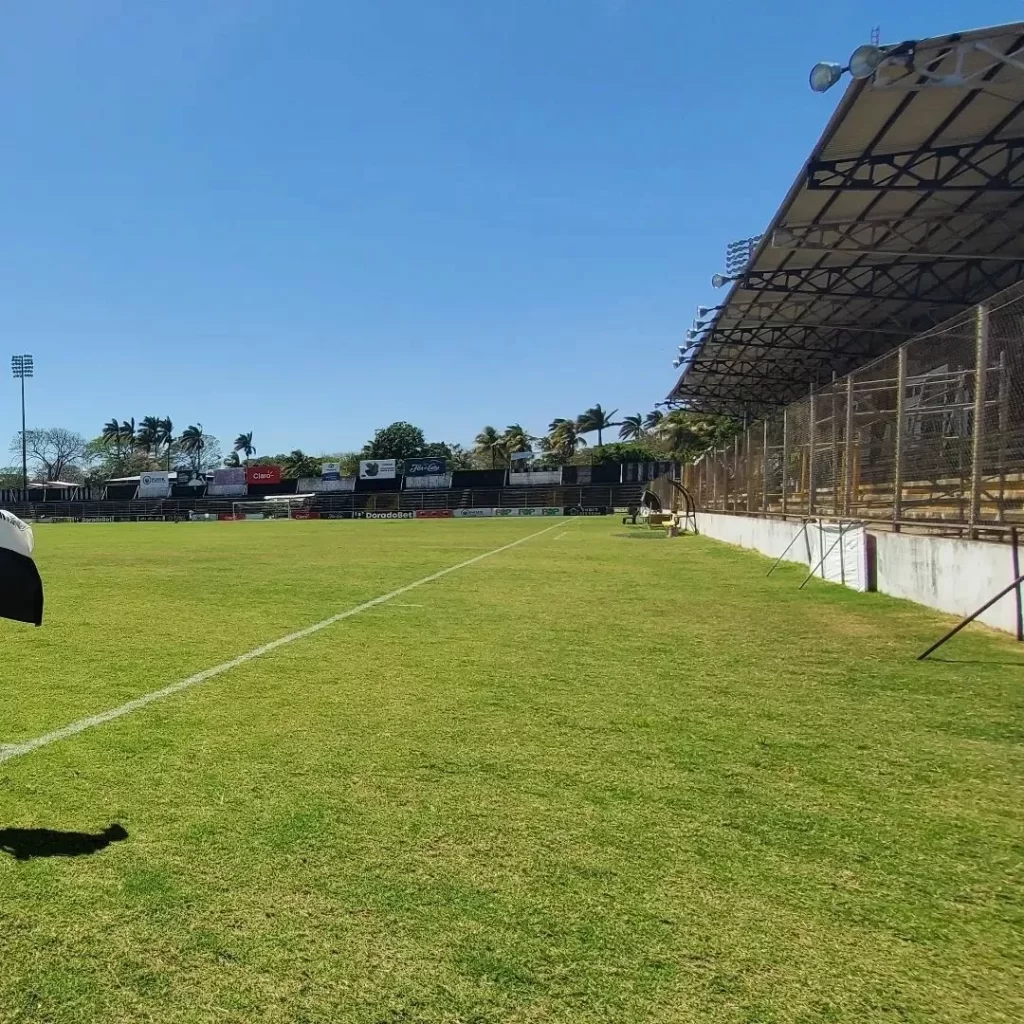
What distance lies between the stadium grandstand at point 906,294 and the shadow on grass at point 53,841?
25.0ft

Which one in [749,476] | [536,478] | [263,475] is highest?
[263,475]

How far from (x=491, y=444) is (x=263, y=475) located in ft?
147

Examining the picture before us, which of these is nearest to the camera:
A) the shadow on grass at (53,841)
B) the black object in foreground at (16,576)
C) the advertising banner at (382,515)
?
the shadow on grass at (53,841)

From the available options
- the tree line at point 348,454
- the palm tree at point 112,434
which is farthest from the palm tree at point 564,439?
the palm tree at point 112,434

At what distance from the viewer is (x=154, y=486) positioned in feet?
256

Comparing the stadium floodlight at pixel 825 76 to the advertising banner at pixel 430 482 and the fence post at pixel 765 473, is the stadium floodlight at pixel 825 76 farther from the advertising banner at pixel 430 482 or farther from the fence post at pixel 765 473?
the advertising banner at pixel 430 482

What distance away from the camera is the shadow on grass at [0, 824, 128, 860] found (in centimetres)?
281

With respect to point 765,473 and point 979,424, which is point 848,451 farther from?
point 765,473

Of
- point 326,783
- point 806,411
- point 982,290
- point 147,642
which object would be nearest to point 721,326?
point 982,290

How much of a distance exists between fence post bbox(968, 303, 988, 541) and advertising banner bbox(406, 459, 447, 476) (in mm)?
67822

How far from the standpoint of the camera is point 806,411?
14.7 m

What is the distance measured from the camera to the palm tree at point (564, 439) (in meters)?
114

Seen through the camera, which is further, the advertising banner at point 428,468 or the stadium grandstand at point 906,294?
the advertising banner at point 428,468

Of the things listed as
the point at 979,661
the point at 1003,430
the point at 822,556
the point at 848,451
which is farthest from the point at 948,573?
the point at 822,556
